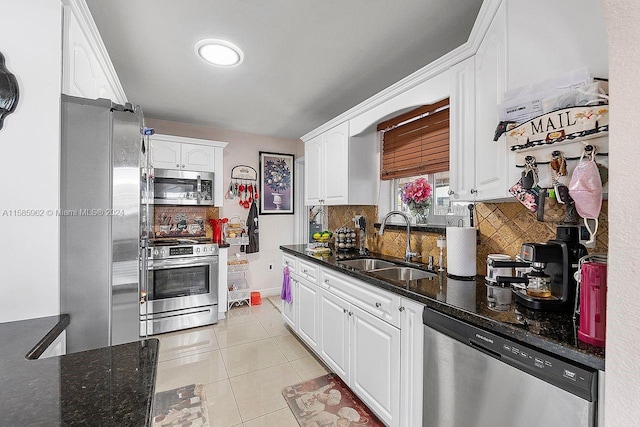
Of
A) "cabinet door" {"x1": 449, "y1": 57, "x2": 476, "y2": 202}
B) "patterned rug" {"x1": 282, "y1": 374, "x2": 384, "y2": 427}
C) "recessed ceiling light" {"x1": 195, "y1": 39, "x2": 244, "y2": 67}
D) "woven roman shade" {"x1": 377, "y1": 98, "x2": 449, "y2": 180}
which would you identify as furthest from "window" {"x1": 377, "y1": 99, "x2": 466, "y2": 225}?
"patterned rug" {"x1": 282, "y1": 374, "x2": 384, "y2": 427}

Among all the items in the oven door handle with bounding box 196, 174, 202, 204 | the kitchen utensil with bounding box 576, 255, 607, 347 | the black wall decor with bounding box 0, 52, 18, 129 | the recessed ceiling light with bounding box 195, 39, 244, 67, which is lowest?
the kitchen utensil with bounding box 576, 255, 607, 347

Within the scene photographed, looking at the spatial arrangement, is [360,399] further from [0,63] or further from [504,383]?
[0,63]

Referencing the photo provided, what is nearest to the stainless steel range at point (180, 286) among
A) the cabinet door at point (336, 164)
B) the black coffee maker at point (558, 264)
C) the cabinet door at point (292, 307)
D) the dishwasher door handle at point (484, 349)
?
the cabinet door at point (292, 307)

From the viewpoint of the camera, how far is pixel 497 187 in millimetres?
1325

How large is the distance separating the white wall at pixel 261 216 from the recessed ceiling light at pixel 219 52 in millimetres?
1928

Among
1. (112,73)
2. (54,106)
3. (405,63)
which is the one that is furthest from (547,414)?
(112,73)

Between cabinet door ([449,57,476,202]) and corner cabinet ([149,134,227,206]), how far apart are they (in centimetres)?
285

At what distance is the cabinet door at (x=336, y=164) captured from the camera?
273cm

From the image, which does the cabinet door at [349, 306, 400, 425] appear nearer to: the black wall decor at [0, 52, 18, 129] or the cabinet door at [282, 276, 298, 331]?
the cabinet door at [282, 276, 298, 331]

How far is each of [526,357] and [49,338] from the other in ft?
5.34

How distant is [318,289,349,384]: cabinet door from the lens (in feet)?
6.67

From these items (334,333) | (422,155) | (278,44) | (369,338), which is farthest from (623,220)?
(278,44)

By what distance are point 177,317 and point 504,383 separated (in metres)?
3.12

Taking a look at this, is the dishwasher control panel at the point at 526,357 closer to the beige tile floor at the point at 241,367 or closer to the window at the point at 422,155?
the window at the point at 422,155
